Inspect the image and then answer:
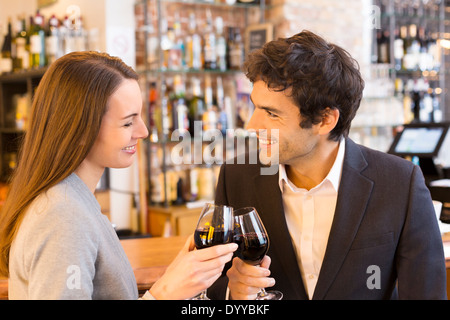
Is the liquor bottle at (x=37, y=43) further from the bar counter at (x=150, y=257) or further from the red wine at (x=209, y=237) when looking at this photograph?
the red wine at (x=209, y=237)

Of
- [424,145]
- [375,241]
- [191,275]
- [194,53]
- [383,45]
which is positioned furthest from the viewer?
[383,45]

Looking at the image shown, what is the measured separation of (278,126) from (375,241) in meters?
0.48

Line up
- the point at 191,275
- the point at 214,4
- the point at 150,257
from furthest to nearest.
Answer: the point at 214,4
the point at 150,257
the point at 191,275

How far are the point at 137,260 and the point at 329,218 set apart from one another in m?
0.74

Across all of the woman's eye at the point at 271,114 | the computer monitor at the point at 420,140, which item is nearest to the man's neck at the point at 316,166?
the woman's eye at the point at 271,114

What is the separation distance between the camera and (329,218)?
71.1 inches

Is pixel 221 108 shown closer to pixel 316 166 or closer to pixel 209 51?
pixel 209 51

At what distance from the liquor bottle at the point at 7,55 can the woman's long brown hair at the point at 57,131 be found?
12.0ft

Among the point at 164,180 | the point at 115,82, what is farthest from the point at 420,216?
the point at 164,180

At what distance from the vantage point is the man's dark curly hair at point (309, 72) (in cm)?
182

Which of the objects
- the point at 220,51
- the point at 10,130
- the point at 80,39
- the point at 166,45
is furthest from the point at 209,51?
the point at 10,130

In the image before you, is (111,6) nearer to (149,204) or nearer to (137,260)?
(149,204)

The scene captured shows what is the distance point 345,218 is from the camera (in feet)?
5.62
